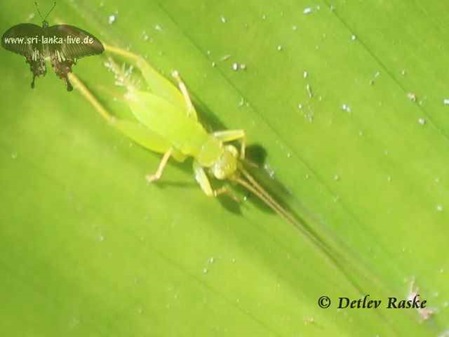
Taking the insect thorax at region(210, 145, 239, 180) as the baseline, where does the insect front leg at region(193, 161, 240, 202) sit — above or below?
below

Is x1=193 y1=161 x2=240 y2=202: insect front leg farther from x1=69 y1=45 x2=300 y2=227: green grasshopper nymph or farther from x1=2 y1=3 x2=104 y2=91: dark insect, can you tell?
x1=2 y1=3 x2=104 y2=91: dark insect

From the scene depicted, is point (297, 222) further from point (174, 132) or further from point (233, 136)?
point (174, 132)

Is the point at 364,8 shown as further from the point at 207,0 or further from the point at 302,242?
the point at 302,242

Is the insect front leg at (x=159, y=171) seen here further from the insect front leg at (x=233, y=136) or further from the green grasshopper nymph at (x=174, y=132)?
the insect front leg at (x=233, y=136)

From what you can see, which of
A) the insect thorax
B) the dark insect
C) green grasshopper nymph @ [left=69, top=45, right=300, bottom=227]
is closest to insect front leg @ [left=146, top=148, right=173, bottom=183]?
green grasshopper nymph @ [left=69, top=45, right=300, bottom=227]

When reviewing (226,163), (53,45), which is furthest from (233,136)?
(53,45)

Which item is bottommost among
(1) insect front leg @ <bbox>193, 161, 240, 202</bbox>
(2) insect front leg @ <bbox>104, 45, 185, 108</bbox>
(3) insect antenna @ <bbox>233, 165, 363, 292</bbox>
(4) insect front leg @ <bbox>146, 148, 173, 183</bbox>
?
(4) insect front leg @ <bbox>146, 148, 173, 183</bbox>
